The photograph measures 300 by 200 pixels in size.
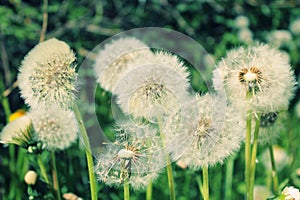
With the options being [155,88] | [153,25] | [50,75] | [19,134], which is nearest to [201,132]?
[155,88]

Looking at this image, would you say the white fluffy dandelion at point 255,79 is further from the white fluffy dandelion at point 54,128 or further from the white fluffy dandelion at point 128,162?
the white fluffy dandelion at point 54,128

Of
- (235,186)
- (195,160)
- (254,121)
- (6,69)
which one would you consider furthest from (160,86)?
(6,69)

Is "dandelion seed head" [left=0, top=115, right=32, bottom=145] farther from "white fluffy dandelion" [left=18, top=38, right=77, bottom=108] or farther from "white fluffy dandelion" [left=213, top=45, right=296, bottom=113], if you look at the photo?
"white fluffy dandelion" [left=213, top=45, right=296, bottom=113]

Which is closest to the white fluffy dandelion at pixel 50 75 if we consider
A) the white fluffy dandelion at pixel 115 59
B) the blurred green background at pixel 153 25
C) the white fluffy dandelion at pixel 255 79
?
the white fluffy dandelion at pixel 115 59

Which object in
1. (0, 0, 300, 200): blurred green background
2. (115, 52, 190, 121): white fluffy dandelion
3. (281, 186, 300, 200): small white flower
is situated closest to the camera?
(281, 186, 300, 200): small white flower

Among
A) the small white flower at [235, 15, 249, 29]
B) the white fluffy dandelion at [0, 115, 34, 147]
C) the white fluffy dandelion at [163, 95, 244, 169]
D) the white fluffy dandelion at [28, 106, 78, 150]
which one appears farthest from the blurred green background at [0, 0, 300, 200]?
the white fluffy dandelion at [163, 95, 244, 169]

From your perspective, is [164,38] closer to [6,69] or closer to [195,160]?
[6,69]
